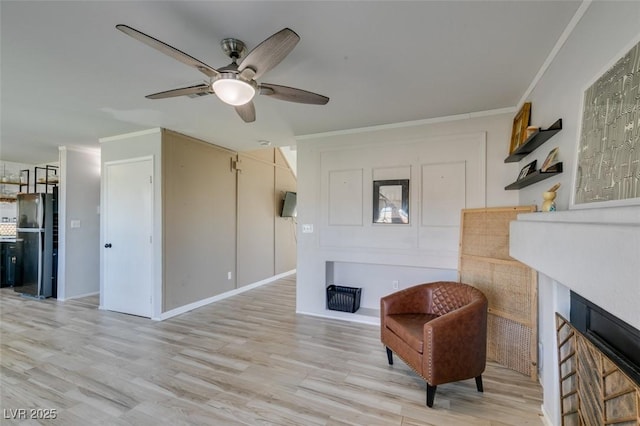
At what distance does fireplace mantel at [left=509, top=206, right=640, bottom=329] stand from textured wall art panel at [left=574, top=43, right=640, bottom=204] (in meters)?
0.16

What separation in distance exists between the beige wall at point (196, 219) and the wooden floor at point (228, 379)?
665 millimetres

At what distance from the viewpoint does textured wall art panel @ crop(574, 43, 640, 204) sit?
108 cm

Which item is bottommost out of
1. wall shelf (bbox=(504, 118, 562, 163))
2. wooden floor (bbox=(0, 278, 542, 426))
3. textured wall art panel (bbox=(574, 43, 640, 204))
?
wooden floor (bbox=(0, 278, 542, 426))

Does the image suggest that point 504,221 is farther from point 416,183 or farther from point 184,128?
point 184,128

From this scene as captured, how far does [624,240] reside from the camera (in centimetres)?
80

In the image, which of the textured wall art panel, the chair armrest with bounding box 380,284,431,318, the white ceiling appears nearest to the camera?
the textured wall art panel

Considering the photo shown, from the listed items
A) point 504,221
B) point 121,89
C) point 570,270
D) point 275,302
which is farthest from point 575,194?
point 275,302

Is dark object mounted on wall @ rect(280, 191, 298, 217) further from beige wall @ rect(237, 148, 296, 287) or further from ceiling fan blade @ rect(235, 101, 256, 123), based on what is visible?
ceiling fan blade @ rect(235, 101, 256, 123)

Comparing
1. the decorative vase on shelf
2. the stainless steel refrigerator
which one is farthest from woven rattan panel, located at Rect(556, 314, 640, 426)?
the stainless steel refrigerator

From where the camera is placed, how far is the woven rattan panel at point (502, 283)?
245cm

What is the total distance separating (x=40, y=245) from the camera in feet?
15.7

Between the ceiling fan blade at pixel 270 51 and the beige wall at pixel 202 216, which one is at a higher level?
the ceiling fan blade at pixel 270 51

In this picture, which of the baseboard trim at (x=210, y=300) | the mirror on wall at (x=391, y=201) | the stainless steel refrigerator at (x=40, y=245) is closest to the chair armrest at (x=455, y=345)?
the mirror on wall at (x=391, y=201)

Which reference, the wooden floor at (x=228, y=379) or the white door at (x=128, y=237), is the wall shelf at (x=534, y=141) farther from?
the white door at (x=128, y=237)
